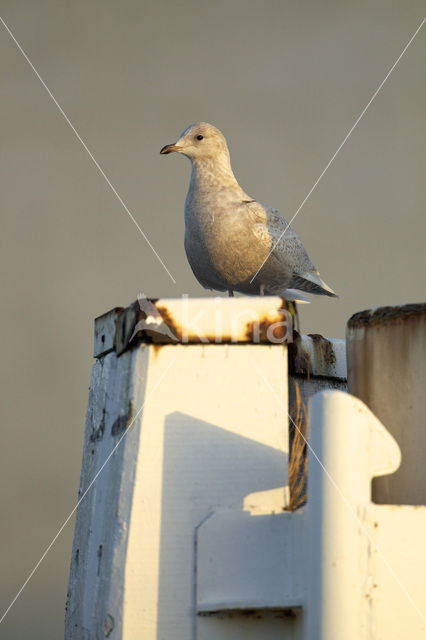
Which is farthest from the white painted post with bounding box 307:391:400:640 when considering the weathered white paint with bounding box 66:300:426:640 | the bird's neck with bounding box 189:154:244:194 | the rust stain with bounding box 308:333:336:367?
the bird's neck with bounding box 189:154:244:194

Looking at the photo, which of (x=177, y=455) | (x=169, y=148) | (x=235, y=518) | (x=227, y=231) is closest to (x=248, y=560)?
(x=235, y=518)

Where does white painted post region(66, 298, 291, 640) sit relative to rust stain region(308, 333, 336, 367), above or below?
below

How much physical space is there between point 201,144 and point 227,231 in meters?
1.24

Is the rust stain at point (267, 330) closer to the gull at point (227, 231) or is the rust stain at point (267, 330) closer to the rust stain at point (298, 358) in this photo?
the rust stain at point (298, 358)

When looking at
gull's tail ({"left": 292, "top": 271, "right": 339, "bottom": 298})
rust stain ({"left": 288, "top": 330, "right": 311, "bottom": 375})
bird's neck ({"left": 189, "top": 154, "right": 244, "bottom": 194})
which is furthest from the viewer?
gull's tail ({"left": 292, "top": 271, "right": 339, "bottom": 298})

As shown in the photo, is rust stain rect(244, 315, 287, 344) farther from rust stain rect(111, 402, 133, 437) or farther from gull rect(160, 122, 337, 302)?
gull rect(160, 122, 337, 302)

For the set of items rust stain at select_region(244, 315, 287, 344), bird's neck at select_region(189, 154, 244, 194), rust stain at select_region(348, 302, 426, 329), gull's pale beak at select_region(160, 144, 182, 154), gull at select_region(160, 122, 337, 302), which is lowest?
rust stain at select_region(244, 315, 287, 344)

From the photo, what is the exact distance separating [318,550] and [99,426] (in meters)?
1.89

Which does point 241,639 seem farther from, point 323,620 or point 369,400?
point 369,400

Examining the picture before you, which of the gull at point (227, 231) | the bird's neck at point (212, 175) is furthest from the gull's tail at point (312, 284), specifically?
the bird's neck at point (212, 175)

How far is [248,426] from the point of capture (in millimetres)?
5062

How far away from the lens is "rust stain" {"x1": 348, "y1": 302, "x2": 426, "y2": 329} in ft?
17.0

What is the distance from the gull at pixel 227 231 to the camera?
848cm

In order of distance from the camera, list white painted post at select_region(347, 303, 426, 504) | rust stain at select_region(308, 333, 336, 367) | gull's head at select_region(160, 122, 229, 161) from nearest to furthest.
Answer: white painted post at select_region(347, 303, 426, 504) < rust stain at select_region(308, 333, 336, 367) < gull's head at select_region(160, 122, 229, 161)
